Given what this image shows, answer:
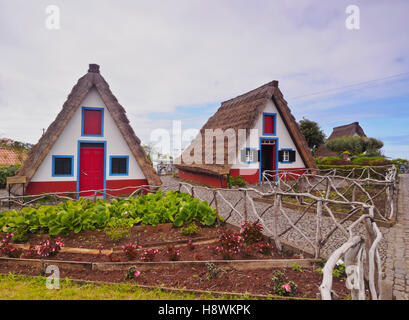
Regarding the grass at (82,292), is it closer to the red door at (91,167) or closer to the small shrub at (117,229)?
the small shrub at (117,229)

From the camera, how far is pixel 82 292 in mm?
3121

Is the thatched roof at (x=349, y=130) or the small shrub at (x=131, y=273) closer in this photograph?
the small shrub at (x=131, y=273)

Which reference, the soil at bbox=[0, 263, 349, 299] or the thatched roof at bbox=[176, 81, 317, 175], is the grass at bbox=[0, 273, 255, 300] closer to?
the soil at bbox=[0, 263, 349, 299]

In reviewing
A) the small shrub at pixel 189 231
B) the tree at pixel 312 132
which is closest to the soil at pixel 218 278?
the small shrub at pixel 189 231

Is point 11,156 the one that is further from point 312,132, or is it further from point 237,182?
point 312,132

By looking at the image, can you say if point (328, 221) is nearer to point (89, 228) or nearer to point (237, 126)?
point (89, 228)

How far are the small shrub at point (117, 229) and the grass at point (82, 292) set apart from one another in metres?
1.43

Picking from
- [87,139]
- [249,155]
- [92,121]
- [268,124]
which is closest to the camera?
[87,139]

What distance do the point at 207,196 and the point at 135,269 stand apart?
803cm

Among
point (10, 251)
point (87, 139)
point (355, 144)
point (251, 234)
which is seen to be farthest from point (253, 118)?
point (355, 144)

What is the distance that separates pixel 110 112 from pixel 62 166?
3078 mm

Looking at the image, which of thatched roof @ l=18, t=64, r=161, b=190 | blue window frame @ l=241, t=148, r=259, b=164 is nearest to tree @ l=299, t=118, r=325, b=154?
blue window frame @ l=241, t=148, r=259, b=164

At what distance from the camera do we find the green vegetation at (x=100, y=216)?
16.9 ft

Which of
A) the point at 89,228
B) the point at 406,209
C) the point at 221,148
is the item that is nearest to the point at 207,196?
the point at 221,148
